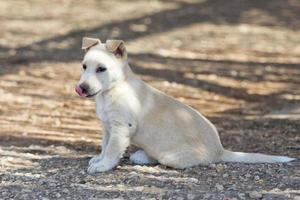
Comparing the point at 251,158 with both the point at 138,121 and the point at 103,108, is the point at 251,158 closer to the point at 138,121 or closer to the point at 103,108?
the point at 138,121

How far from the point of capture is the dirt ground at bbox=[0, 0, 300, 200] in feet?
18.2

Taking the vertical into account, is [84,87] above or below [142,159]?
above

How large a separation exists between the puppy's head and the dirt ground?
0.66m

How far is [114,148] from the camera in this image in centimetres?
570

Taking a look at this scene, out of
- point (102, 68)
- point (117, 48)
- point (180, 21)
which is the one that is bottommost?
point (180, 21)

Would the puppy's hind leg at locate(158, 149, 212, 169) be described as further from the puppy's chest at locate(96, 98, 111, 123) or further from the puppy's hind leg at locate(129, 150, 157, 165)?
the puppy's chest at locate(96, 98, 111, 123)

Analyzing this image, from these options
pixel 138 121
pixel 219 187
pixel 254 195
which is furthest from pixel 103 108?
pixel 254 195

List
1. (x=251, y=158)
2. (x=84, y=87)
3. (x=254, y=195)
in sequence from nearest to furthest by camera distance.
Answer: (x=254, y=195) → (x=84, y=87) → (x=251, y=158)

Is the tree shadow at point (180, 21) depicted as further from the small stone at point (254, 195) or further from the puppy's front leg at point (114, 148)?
the small stone at point (254, 195)

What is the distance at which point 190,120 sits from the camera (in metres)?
5.94

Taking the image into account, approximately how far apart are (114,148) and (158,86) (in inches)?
186

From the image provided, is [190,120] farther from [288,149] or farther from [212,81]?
[212,81]

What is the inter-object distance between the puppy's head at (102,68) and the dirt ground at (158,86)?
2.15 ft

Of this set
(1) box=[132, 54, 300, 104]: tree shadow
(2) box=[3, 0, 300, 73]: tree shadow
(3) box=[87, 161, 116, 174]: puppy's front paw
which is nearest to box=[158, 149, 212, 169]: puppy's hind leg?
(3) box=[87, 161, 116, 174]: puppy's front paw
